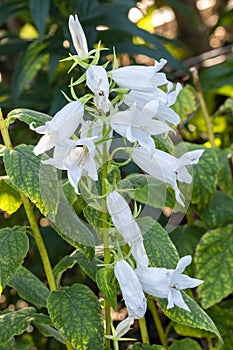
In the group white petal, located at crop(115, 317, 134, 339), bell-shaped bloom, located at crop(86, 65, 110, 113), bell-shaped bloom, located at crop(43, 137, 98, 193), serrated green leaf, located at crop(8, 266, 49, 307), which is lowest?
white petal, located at crop(115, 317, 134, 339)

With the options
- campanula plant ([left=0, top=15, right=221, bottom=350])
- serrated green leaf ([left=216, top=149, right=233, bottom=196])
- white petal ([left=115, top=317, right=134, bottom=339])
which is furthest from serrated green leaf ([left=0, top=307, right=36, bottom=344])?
serrated green leaf ([left=216, top=149, right=233, bottom=196])

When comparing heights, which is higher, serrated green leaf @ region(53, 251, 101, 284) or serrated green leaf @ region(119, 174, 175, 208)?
serrated green leaf @ region(119, 174, 175, 208)

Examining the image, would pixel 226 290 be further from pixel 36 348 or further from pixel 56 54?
pixel 56 54

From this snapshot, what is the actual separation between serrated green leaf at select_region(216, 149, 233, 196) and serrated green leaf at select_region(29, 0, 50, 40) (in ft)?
1.45

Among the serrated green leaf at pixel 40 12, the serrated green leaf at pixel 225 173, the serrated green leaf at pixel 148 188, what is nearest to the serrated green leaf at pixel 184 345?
the serrated green leaf at pixel 148 188

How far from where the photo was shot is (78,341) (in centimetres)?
83

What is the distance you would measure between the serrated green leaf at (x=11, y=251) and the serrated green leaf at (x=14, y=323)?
3.6 inches

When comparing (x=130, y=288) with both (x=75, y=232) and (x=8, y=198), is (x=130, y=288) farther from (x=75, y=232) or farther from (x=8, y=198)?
(x=8, y=198)

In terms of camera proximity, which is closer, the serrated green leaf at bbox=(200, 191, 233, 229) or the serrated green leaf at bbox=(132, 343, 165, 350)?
the serrated green leaf at bbox=(132, 343, 165, 350)

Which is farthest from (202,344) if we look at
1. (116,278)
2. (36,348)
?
(116,278)

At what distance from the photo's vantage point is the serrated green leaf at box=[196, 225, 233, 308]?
3.89 feet

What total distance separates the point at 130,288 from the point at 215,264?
1.48ft

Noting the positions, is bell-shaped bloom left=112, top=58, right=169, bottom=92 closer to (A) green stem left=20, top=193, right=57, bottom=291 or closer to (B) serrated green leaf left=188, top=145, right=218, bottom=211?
(A) green stem left=20, top=193, right=57, bottom=291

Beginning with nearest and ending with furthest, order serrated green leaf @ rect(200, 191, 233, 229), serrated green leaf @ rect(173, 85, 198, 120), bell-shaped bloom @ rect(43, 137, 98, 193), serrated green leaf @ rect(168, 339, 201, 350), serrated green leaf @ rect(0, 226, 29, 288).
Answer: bell-shaped bloom @ rect(43, 137, 98, 193) → serrated green leaf @ rect(0, 226, 29, 288) → serrated green leaf @ rect(168, 339, 201, 350) → serrated green leaf @ rect(200, 191, 233, 229) → serrated green leaf @ rect(173, 85, 198, 120)
